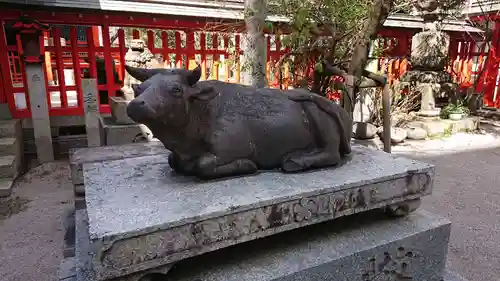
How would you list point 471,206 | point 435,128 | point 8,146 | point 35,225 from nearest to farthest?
1. point 35,225
2. point 471,206
3. point 8,146
4. point 435,128

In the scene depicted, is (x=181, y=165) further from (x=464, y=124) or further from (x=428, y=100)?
Answer: (x=464, y=124)

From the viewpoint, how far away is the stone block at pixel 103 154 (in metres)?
2.86

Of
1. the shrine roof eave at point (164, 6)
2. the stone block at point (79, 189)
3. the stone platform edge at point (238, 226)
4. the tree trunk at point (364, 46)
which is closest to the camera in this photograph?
the stone platform edge at point (238, 226)

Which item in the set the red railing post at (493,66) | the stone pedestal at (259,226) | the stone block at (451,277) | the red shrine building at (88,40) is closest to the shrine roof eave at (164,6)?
the red shrine building at (88,40)

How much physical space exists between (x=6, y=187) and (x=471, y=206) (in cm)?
585

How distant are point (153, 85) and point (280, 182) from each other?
2.68 feet

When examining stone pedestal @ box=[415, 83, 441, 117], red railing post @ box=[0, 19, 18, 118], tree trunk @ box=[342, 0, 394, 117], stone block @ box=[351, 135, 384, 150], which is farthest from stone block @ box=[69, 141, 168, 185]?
stone pedestal @ box=[415, 83, 441, 117]

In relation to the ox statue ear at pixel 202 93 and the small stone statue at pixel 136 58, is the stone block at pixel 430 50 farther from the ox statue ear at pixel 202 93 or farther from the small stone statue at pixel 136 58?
the ox statue ear at pixel 202 93

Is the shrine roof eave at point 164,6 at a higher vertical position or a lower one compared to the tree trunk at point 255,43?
higher

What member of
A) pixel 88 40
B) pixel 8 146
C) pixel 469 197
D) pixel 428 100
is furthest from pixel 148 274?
pixel 428 100

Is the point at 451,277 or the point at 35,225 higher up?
the point at 451,277

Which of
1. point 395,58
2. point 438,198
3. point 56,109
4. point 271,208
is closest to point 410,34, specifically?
point 395,58

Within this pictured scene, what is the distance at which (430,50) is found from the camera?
327 inches

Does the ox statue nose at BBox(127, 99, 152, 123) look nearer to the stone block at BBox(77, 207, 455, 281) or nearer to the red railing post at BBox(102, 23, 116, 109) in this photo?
the stone block at BBox(77, 207, 455, 281)
